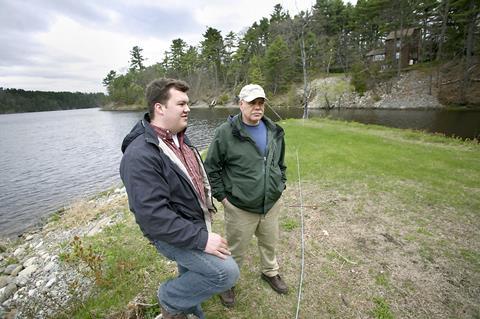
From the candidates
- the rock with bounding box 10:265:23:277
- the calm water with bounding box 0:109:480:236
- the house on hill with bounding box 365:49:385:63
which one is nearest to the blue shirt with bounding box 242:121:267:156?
the rock with bounding box 10:265:23:277

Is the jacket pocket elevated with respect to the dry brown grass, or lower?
elevated

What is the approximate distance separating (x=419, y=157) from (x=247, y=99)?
9458 mm

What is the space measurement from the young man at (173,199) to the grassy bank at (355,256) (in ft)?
4.20

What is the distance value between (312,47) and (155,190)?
56259 millimetres

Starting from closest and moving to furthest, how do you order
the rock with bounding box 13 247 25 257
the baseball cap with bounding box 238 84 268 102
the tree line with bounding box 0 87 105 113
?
the baseball cap with bounding box 238 84 268 102 < the rock with bounding box 13 247 25 257 < the tree line with bounding box 0 87 105 113

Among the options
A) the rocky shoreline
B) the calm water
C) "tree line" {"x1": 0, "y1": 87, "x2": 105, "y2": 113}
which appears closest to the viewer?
the rocky shoreline

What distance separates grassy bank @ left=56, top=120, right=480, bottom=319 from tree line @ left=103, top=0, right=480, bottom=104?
65.4 feet

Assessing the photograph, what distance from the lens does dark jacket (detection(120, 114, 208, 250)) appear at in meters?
1.84

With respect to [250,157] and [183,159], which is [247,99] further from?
[183,159]

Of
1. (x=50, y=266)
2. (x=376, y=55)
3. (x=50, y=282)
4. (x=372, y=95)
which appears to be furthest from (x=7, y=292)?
(x=376, y=55)

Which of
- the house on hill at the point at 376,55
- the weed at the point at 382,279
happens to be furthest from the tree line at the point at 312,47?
the weed at the point at 382,279

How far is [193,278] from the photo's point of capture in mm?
2176

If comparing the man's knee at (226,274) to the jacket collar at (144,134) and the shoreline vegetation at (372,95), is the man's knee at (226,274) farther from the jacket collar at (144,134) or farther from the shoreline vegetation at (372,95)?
the shoreline vegetation at (372,95)

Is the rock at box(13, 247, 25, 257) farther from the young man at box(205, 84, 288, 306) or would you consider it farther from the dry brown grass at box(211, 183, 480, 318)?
the young man at box(205, 84, 288, 306)
